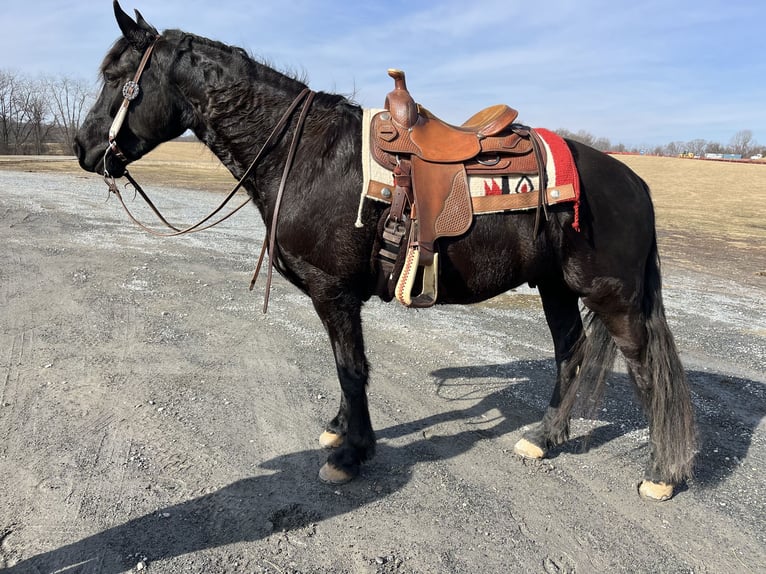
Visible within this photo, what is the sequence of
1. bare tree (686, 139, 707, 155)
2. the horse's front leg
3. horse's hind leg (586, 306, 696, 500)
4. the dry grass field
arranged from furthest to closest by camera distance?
bare tree (686, 139, 707, 155) → the dry grass field → horse's hind leg (586, 306, 696, 500) → the horse's front leg

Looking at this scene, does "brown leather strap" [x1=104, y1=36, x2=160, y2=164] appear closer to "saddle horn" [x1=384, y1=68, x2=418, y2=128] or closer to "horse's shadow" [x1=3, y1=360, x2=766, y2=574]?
"saddle horn" [x1=384, y1=68, x2=418, y2=128]

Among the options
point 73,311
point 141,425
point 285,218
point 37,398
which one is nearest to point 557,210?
point 285,218

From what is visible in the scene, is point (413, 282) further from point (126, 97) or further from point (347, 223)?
point (126, 97)

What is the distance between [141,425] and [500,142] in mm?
3048

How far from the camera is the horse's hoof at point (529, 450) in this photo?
3.49m

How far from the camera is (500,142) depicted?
2.93m

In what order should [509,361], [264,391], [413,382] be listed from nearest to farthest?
[264,391] → [413,382] → [509,361]

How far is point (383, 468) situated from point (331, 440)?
39cm

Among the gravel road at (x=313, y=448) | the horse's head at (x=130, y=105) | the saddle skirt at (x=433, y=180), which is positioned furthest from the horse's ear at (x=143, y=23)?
the gravel road at (x=313, y=448)

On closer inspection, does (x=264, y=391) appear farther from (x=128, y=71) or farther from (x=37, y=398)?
(x=128, y=71)

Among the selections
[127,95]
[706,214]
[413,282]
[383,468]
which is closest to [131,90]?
[127,95]

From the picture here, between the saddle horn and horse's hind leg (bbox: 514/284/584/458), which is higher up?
the saddle horn

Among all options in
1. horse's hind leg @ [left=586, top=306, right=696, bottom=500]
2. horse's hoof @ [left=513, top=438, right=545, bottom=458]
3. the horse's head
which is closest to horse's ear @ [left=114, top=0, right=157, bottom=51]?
the horse's head

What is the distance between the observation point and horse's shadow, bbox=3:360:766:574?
2.51m
